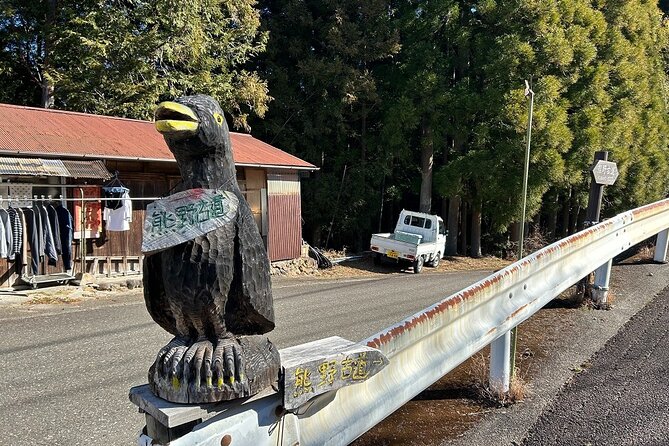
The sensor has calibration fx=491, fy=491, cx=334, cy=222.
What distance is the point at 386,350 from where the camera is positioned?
2.59 metres

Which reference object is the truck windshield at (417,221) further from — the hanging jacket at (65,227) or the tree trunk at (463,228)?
the hanging jacket at (65,227)

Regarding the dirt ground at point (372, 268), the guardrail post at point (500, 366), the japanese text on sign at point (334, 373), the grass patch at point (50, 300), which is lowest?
the dirt ground at point (372, 268)

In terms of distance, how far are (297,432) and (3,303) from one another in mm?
8375

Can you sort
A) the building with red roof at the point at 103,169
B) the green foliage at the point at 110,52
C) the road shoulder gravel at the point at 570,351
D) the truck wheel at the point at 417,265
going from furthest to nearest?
1. the truck wheel at the point at 417,265
2. the green foliage at the point at 110,52
3. the building with red roof at the point at 103,169
4. the road shoulder gravel at the point at 570,351

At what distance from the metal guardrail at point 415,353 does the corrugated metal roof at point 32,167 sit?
311 inches

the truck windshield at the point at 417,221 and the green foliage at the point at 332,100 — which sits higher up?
the green foliage at the point at 332,100

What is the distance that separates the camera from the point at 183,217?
178 cm

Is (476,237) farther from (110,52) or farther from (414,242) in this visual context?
(110,52)

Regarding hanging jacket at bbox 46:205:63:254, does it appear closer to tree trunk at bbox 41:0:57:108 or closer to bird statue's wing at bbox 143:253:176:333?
tree trunk at bbox 41:0:57:108

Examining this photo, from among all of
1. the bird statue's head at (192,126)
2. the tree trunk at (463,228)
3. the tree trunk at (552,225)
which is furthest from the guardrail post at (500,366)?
the tree trunk at (552,225)

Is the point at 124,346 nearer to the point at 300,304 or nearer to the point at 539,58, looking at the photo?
the point at 300,304

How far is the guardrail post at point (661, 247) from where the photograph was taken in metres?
7.98

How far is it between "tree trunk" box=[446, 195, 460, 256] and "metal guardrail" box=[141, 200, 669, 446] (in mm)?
14043

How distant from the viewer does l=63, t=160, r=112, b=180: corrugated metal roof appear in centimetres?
899
